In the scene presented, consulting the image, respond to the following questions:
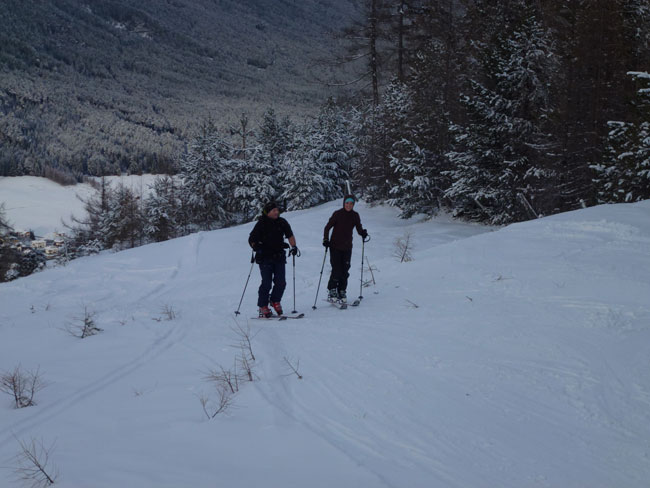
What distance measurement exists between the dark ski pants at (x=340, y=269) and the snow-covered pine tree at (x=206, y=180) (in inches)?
1456

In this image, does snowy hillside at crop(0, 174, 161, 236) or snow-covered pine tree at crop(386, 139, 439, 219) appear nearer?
snow-covered pine tree at crop(386, 139, 439, 219)

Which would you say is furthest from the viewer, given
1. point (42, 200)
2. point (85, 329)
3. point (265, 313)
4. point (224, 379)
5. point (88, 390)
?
point (42, 200)

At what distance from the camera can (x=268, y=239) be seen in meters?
7.59

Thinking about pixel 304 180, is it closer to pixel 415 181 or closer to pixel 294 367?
pixel 415 181

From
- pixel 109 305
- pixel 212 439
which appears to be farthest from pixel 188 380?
pixel 109 305

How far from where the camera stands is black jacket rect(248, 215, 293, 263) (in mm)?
7559

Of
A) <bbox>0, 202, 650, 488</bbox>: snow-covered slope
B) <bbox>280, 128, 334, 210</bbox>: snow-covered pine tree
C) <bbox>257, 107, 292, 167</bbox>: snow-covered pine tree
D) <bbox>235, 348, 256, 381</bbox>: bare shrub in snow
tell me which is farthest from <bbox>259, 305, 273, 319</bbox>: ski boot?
<bbox>257, 107, 292, 167</bbox>: snow-covered pine tree

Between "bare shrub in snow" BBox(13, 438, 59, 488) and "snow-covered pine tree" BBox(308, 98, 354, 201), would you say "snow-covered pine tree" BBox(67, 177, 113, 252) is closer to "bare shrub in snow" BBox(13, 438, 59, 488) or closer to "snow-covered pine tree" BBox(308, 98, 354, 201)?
"snow-covered pine tree" BBox(308, 98, 354, 201)

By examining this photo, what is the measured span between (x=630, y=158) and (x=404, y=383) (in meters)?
10.3

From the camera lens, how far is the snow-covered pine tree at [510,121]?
46.1 feet

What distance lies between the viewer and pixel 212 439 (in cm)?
320

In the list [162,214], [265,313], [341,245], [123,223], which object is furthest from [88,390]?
[162,214]

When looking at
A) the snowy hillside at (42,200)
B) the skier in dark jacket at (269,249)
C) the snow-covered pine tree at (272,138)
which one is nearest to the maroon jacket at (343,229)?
the skier in dark jacket at (269,249)

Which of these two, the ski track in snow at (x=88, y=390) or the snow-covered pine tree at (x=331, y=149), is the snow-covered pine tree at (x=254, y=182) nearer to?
A: the snow-covered pine tree at (x=331, y=149)
